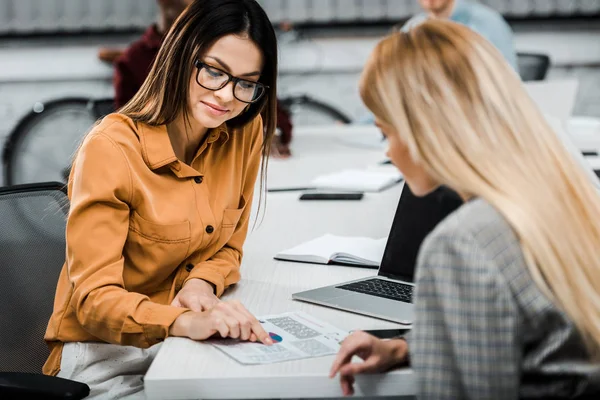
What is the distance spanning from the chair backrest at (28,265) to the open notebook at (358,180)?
3.16 ft

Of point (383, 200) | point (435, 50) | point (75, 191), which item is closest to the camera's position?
point (435, 50)

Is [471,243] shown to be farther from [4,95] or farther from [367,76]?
[4,95]

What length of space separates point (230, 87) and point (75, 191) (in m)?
0.32

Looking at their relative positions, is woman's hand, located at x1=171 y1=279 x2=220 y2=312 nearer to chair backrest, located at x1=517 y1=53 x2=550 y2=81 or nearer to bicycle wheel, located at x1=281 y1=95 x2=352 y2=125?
chair backrest, located at x1=517 y1=53 x2=550 y2=81

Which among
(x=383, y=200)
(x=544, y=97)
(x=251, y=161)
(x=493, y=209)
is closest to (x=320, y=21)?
(x=544, y=97)

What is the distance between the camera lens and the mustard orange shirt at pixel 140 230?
1193 mm

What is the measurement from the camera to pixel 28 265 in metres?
1.44

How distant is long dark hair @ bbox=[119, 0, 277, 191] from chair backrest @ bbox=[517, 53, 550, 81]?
102 inches

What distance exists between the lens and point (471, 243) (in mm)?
828

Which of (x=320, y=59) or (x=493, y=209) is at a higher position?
(x=493, y=209)

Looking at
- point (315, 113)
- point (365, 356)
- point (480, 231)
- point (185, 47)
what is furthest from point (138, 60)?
point (480, 231)

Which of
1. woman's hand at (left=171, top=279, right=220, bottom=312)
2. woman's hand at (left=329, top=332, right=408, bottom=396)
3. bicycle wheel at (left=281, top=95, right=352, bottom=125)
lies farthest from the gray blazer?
bicycle wheel at (left=281, top=95, right=352, bottom=125)

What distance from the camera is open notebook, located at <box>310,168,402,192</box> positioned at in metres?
2.27

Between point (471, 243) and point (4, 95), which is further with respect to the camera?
point (4, 95)
